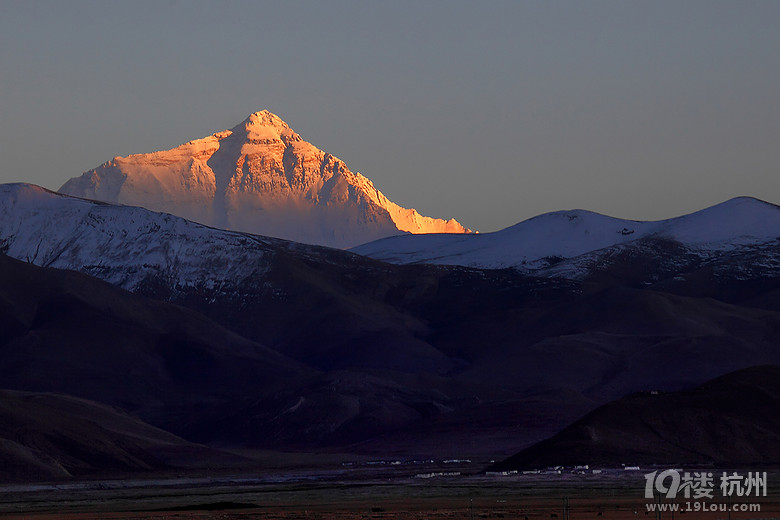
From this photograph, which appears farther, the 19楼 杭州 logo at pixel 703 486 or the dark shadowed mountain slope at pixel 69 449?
the dark shadowed mountain slope at pixel 69 449

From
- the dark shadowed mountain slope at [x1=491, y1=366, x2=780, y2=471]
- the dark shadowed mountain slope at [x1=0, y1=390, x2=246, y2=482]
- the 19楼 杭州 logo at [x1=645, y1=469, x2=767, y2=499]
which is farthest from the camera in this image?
the dark shadowed mountain slope at [x1=0, y1=390, x2=246, y2=482]

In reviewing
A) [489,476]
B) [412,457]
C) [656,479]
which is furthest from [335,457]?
[656,479]

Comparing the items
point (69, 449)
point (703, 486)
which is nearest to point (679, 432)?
point (703, 486)

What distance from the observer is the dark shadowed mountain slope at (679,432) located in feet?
422

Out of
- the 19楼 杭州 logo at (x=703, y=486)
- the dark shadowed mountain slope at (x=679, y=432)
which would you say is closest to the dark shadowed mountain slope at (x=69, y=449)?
the dark shadowed mountain slope at (x=679, y=432)

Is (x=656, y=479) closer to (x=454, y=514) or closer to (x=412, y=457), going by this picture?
(x=454, y=514)

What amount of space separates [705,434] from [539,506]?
51256 millimetres

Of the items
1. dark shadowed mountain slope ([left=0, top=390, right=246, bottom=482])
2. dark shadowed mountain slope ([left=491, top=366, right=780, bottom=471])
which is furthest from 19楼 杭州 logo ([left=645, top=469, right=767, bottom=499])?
dark shadowed mountain slope ([left=0, top=390, right=246, bottom=482])

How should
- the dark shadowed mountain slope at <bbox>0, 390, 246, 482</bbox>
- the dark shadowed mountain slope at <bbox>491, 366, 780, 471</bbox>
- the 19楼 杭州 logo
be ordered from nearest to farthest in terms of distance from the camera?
the 19楼 杭州 logo < the dark shadowed mountain slope at <bbox>491, 366, 780, 471</bbox> < the dark shadowed mountain slope at <bbox>0, 390, 246, 482</bbox>

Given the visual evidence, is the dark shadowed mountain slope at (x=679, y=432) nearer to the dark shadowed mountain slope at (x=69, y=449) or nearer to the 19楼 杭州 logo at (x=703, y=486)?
the 19楼 杭州 logo at (x=703, y=486)

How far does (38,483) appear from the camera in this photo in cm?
14150

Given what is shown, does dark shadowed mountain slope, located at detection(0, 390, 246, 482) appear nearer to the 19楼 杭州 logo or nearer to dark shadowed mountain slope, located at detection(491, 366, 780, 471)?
dark shadowed mountain slope, located at detection(491, 366, 780, 471)

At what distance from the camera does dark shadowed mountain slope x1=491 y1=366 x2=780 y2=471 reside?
128500 millimetres

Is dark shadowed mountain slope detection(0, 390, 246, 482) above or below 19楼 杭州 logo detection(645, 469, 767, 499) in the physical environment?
above
